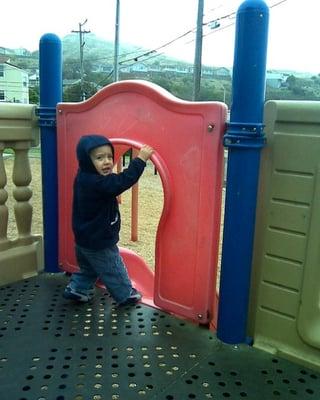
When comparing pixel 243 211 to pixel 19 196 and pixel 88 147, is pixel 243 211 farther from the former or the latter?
pixel 19 196

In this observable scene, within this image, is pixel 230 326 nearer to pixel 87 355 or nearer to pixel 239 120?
pixel 87 355

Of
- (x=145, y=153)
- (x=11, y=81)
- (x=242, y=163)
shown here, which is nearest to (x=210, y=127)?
(x=242, y=163)

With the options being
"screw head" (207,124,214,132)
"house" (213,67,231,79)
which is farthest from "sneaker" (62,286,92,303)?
"house" (213,67,231,79)

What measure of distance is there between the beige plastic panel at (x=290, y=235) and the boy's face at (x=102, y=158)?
623 millimetres

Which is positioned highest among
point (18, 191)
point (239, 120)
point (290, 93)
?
point (290, 93)

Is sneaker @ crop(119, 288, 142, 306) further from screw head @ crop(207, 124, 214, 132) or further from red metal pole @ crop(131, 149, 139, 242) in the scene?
red metal pole @ crop(131, 149, 139, 242)

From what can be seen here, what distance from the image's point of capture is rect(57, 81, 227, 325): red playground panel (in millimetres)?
1548

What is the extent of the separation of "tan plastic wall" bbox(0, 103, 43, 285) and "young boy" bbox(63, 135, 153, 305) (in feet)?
1.29

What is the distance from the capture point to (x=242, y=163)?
142cm

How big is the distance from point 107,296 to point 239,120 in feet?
3.33

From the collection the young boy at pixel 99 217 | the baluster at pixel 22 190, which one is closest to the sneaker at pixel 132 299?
the young boy at pixel 99 217

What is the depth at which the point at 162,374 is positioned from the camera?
1.34 metres

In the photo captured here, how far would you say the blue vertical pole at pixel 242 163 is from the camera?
4.37ft

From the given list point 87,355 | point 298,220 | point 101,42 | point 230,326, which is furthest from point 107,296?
point 101,42
